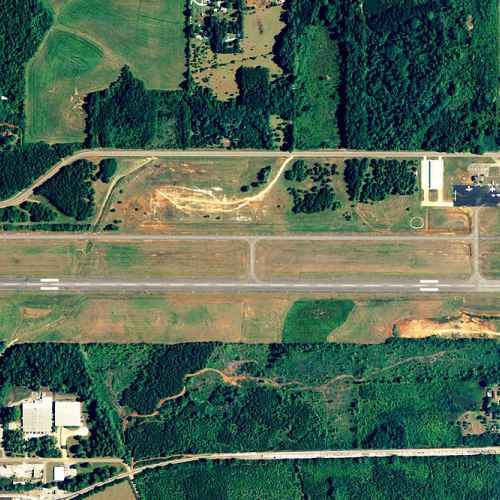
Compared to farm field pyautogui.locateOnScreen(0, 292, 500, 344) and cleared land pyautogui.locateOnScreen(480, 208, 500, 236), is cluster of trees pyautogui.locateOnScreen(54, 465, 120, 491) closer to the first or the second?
farm field pyautogui.locateOnScreen(0, 292, 500, 344)

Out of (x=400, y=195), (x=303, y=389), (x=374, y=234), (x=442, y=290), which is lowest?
(x=303, y=389)

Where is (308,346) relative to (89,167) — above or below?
below

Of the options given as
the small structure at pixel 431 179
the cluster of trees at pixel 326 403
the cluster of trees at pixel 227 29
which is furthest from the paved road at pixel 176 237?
the cluster of trees at pixel 227 29

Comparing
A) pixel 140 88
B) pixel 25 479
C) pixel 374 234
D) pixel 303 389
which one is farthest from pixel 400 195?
pixel 25 479

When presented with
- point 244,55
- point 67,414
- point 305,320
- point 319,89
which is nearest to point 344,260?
point 305,320

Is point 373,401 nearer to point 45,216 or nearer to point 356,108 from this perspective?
point 356,108

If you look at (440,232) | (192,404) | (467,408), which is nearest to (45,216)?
(192,404)
